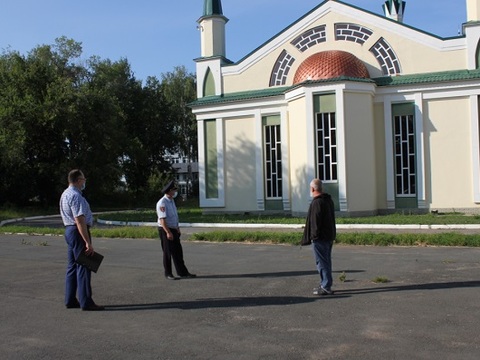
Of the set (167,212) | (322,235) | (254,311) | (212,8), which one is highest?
(212,8)

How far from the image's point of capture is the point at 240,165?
25.5 m

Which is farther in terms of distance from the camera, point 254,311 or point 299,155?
point 299,155

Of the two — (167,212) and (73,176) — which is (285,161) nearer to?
(167,212)

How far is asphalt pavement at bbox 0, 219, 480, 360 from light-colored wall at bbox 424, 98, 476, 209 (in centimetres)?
1129

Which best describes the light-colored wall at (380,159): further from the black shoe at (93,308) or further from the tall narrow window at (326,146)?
the black shoe at (93,308)

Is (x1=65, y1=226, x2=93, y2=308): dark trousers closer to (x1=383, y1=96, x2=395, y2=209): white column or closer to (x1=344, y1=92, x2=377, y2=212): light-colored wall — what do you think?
(x1=344, y1=92, x2=377, y2=212): light-colored wall

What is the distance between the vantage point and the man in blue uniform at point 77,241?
23.1 feet

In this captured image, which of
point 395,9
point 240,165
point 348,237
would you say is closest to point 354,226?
point 348,237

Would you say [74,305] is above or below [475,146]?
below

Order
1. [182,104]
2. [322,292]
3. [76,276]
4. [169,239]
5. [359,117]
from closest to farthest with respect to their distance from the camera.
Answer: [76,276]
[322,292]
[169,239]
[359,117]
[182,104]

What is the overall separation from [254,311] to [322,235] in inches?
64.6

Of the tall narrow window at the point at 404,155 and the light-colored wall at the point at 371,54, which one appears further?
the tall narrow window at the point at 404,155

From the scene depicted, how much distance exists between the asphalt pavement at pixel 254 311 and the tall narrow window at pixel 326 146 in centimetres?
Answer: 1072

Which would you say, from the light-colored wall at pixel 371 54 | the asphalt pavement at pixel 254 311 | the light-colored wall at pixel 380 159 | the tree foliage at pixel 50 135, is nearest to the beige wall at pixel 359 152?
the light-colored wall at pixel 380 159
